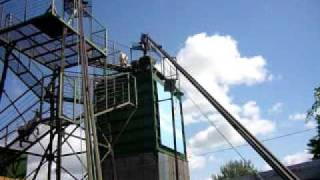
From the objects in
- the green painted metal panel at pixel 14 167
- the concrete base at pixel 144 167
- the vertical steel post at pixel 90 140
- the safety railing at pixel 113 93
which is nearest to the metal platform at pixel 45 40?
the safety railing at pixel 113 93

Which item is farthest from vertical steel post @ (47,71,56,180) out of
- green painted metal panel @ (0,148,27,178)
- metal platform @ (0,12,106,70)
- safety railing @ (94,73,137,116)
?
green painted metal panel @ (0,148,27,178)

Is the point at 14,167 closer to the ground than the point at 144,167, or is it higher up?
higher up

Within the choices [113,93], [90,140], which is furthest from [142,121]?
[90,140]

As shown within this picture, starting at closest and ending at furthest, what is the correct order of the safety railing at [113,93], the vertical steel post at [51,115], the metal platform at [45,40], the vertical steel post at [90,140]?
1. the vertical steel post at [90,140]
2. the metal platform at [45,40]
3. the vertical steel post at [51,115]
4. the safety railing at [113,93]

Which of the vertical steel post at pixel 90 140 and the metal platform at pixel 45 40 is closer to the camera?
the vertical steel post at pixel 90 140

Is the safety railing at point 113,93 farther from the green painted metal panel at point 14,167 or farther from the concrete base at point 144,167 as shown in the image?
the green painted metal panel at point 14,167

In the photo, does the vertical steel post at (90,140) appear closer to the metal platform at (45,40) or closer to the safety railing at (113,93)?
the metal platform at (45,40)

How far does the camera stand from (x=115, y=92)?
57.0ft

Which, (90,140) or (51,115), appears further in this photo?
(51,115)

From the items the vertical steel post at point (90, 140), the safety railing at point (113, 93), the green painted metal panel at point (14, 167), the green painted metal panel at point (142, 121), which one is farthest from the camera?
the green painted metal panel at point (142, 121)

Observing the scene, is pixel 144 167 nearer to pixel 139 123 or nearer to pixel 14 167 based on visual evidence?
pixel 139 123

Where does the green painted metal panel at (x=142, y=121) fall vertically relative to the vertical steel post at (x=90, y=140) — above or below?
above

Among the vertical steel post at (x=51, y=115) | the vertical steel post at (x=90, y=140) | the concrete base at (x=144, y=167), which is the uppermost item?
the vertical steel post at (x=51, y=115)

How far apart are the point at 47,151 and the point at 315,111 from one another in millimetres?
10887
